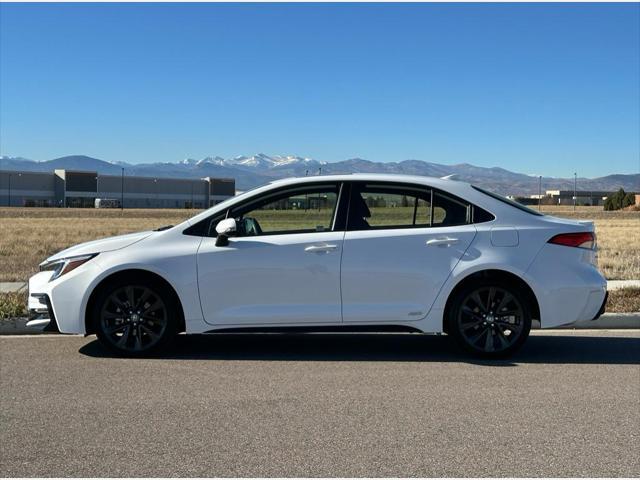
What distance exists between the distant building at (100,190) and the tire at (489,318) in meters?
129

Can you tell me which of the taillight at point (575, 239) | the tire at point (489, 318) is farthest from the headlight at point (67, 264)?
the taillight at point (575, 239)

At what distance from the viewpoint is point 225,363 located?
6.83 metres

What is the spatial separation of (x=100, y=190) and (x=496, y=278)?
158m

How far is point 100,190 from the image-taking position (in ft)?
513

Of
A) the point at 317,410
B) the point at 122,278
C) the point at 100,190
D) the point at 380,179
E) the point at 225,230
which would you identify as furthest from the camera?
the point at 100,190

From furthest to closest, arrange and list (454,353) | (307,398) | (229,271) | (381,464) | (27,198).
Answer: (27,198) < (454,353) < (229,271) < (307,398) < (381,464)

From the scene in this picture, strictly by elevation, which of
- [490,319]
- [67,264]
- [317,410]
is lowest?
[317,410]

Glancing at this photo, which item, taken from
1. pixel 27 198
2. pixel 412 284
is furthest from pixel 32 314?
pixel 27 198

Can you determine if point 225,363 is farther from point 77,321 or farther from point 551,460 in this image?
point 551,460

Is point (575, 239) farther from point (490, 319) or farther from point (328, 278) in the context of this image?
point (328, 278)

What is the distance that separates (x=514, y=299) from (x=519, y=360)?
0.66m

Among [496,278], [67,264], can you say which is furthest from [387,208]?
[67,264]

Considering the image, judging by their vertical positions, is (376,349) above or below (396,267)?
below

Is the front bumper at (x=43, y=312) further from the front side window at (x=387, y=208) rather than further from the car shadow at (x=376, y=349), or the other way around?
the front side window at (x=387, y=208)
